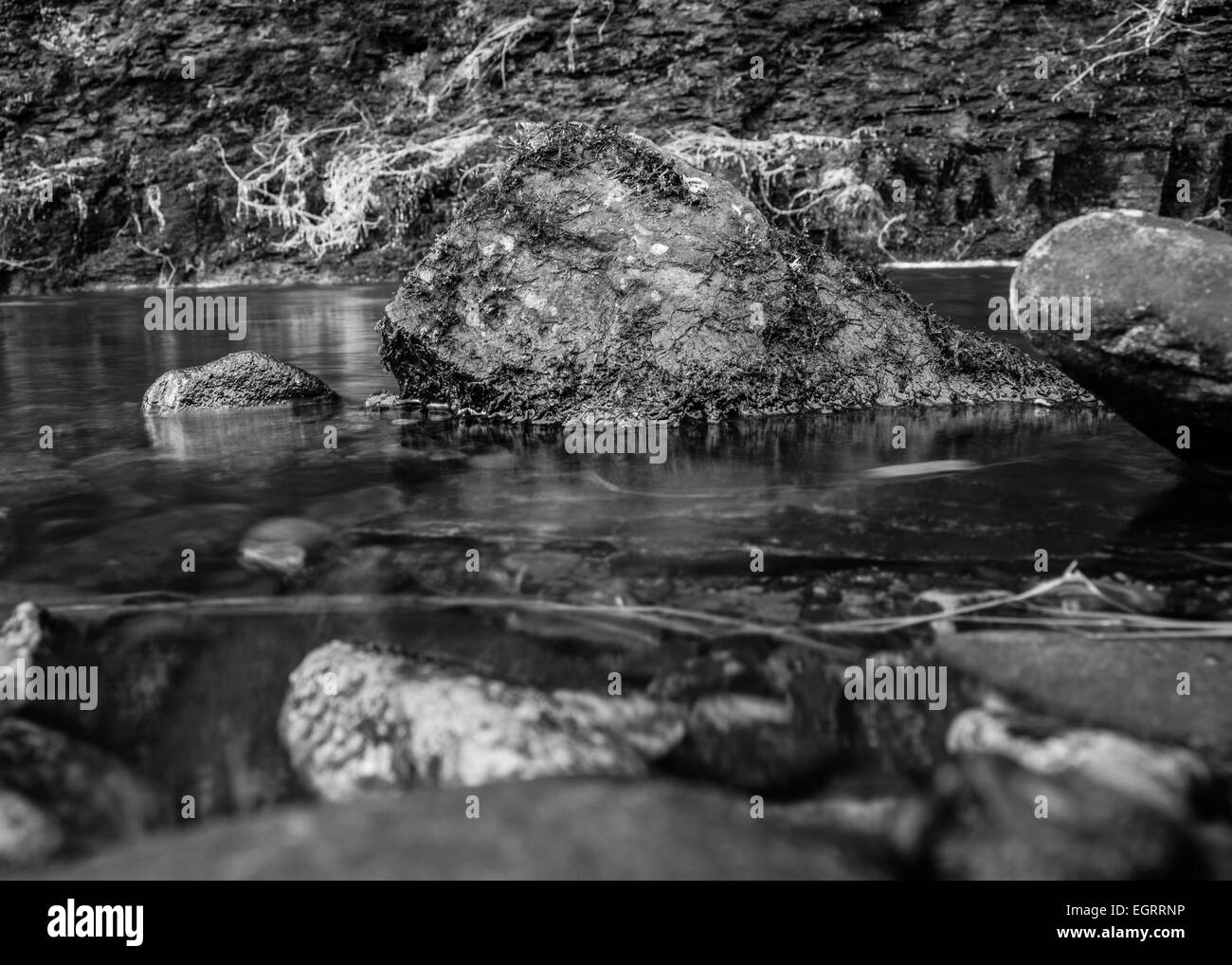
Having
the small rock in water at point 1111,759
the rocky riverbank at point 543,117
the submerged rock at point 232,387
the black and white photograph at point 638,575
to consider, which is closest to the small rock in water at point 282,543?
the black and white photograph at point 638,575

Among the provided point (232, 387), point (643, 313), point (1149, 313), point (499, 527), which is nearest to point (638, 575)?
point (499, 527)

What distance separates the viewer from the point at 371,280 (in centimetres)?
1406

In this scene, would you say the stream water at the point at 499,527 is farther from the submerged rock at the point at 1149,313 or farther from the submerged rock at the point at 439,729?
the submerged rock at the point at 1149,313

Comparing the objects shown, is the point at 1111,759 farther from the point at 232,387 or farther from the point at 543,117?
the point at 543,117

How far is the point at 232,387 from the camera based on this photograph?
16.8ft

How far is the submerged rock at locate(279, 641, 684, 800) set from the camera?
1709mm

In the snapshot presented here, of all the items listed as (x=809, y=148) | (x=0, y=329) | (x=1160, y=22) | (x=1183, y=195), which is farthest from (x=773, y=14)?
(x=0, y=329)

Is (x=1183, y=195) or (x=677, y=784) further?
(x=1183, y=195)

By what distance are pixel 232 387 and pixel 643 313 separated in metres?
2.27

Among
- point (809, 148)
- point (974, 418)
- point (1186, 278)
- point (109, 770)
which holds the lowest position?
point (109, 770)

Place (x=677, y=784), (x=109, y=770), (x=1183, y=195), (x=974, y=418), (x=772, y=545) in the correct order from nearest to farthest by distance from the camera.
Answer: (x=677, y=784) < (x=109, y=770) < (x=772, y=545) < (x=974, y=418) < (x=1183, y=195)

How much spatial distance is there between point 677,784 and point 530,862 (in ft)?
1.20

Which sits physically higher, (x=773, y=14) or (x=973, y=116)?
(x=773, y=14)

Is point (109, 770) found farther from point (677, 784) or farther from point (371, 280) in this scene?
point (371, 280)
